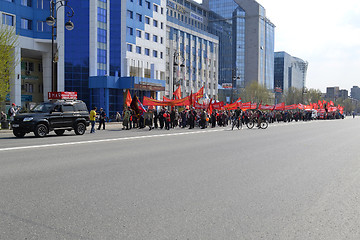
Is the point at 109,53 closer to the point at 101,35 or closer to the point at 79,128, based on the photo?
the point at 101,35

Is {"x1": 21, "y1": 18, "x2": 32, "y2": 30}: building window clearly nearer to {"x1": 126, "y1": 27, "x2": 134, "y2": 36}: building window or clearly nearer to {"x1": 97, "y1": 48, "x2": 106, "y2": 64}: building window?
{"x1": 97, "y1": 48, "x2": 106, "y2": 64}: building window

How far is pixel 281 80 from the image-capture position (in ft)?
502

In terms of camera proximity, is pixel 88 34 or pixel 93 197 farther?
pixel 88 34

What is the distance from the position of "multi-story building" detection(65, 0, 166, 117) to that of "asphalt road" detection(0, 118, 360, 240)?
41080 millimetres

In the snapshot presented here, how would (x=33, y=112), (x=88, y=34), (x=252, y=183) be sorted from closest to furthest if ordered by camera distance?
1. (x=252, y=183)
2. (x=33, y=112)
3. (x=88, y=34)

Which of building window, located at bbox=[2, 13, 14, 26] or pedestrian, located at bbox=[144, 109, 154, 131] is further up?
building window, located at bbox=[2, 13, 14, 26]

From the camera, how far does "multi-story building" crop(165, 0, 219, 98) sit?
75.8 meters

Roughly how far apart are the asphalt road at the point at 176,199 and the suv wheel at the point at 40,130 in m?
8.07

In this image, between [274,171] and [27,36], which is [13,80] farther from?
[274,171]

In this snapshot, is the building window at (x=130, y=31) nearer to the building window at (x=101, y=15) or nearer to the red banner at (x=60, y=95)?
the building window at (x=101, y=15)

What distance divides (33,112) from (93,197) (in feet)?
45.7

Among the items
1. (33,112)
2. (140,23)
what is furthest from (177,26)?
(33,112)

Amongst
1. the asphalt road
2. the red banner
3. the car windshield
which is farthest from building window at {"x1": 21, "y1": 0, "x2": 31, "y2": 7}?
the asphalt road

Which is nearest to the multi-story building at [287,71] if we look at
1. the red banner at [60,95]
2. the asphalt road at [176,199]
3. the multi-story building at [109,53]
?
the multi-story building at [109,53]
